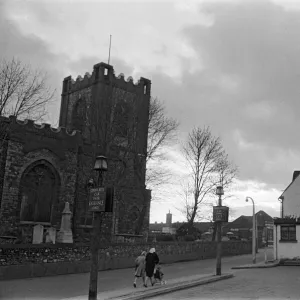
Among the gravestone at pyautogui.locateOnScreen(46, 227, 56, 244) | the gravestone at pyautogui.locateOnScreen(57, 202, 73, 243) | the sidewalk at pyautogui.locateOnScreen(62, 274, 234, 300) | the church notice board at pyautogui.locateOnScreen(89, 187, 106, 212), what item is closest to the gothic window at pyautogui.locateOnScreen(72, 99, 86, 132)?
the gravestone at pyautogui.locateOnScreen(57, 202, 73, 243)

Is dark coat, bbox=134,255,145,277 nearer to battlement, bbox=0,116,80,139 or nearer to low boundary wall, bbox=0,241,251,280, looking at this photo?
low boundary wall, bbox=0,241,251,280

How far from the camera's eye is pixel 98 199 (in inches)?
519

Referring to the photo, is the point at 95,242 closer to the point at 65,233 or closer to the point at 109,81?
the point at 65,233

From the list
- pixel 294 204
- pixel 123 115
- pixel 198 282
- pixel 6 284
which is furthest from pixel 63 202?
pixel 294 204

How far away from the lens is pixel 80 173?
33.4m

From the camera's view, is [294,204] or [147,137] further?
[294,204]

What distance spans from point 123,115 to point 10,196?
33.9 ft

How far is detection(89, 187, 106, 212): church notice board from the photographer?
42.8 ft

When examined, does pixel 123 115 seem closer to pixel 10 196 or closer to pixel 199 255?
pixel 10 196

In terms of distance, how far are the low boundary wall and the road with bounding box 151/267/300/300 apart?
8.51 metres

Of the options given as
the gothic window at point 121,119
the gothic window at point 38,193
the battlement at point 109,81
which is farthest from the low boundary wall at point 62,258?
the battlement at point 109,81

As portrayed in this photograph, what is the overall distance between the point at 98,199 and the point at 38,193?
1950 cm

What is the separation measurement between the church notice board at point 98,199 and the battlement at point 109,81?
28103 mm

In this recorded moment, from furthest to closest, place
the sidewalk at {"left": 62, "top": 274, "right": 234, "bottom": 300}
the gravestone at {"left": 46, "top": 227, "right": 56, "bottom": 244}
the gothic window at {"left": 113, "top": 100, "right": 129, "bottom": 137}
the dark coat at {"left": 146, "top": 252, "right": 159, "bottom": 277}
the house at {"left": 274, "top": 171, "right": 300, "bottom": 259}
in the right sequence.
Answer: the gothic window at {"left": 113, "top": 100, "right": 129, "bottom": 137}, the house at {"left": 274, "top": 171, "right": 300, "bottom": 259}, the gravestone at {"left": 46, "top": 227, "right": 56, "bottom": 244}, the dark coat at {"left": 146, "top": 252, "right": 159, "bottom": 277}, the sidewalk at {"left": 62, "top": 274, "right": 234, "bottom": 300}
